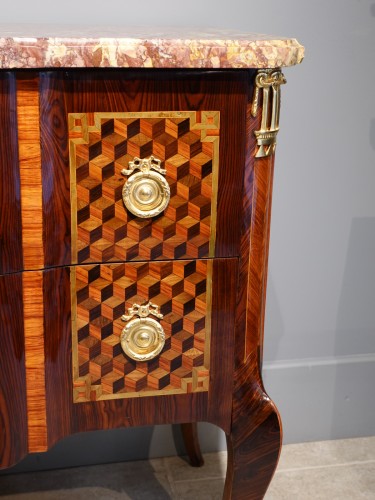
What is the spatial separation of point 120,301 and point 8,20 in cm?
61

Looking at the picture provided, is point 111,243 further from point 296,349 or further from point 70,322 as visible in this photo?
point 296,349

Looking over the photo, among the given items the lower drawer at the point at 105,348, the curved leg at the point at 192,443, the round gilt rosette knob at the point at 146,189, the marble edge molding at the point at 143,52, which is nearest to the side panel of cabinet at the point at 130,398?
the lower drawer at the point at 105,348

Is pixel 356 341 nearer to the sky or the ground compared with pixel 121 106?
nearer to the ground

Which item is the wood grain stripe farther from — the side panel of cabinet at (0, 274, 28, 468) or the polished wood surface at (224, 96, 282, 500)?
the polished wood surface at (224, 96, 282, 500)

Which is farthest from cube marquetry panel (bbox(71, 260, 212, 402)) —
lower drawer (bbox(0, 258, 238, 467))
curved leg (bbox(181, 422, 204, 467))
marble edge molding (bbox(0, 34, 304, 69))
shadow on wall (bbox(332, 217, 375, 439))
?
shadow on wall (bbox(332, 217, 375, 439))

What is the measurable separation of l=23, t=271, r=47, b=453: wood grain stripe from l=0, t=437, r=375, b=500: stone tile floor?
0.49 m

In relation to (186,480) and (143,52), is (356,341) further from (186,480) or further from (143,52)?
(143,52)

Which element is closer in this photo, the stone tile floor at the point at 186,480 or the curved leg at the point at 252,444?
the curved leg at the point at 252,444

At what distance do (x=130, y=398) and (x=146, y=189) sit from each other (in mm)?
303

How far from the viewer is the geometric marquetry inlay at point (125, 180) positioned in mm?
986

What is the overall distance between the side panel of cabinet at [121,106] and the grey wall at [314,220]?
0.50 metres

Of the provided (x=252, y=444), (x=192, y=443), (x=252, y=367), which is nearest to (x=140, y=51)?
(x=252, y=367)

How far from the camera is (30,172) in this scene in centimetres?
98

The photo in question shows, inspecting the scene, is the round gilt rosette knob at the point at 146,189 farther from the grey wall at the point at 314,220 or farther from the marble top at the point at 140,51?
the grey wall at the point at 314,220
